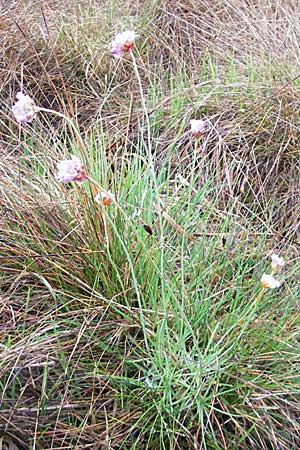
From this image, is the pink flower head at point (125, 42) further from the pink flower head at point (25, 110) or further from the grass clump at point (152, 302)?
the pink flower head at point (25, 110)

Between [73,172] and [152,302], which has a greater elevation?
[73,172]

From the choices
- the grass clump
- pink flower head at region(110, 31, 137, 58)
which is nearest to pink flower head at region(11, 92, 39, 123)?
the grass clump

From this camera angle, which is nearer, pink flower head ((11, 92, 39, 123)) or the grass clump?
pink flower head ((11, 92, 39, 123))

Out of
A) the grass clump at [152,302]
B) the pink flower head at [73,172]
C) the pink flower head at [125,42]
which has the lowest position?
the grass clump at [152,302]

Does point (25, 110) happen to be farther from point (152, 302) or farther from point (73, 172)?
point (152, 302)

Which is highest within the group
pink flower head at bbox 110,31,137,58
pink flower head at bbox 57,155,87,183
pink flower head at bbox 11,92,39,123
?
pink flower head at bbox 110,31,137,58

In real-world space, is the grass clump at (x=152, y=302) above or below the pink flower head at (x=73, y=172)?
below

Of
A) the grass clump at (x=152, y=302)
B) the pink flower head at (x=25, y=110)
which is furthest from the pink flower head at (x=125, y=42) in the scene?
the pink flower head at (x=25, y=110)

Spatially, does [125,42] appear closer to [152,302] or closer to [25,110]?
[25,110]

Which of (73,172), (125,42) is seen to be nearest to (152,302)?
(73,172)

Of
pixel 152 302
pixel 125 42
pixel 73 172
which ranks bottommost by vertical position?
pixel 152 302

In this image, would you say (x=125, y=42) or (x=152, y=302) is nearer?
(x=125, y=42)

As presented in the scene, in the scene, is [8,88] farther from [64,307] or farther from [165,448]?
[165,448]

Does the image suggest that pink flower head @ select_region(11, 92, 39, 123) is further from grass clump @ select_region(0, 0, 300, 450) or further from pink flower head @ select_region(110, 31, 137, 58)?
pink flower head @ select_region(110, 31, 137, 58)
